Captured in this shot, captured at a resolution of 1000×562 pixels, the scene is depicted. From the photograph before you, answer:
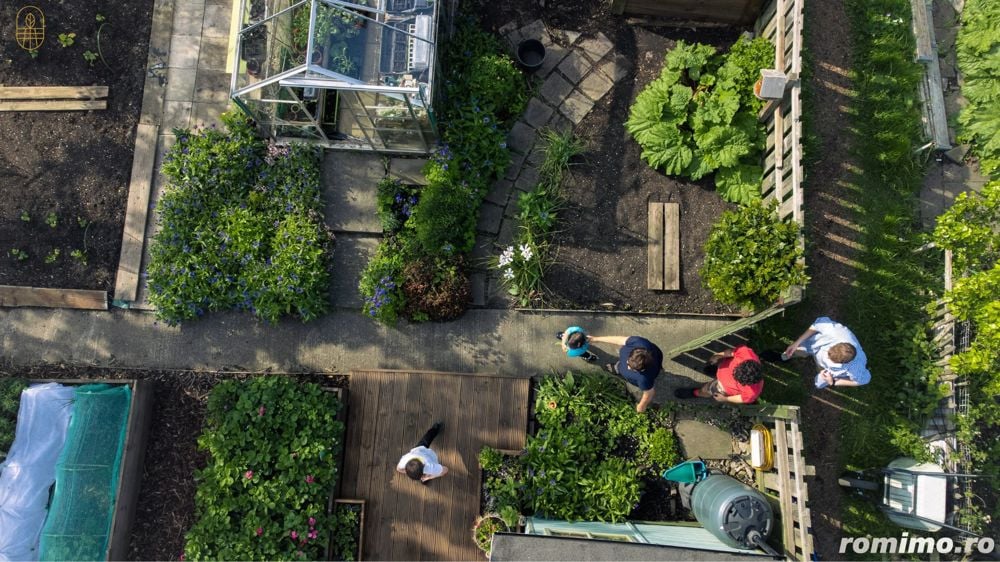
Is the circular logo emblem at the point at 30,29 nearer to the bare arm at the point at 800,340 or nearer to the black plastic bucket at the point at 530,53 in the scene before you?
the black plastic bucket at the point at 530,53

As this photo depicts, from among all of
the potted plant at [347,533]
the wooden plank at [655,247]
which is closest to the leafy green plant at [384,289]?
the potted plant at [347,533]

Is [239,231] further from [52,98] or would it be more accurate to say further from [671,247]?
[671,247]

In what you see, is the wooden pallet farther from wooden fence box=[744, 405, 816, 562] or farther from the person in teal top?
wooden fence box=[744, 405, 816, 562]

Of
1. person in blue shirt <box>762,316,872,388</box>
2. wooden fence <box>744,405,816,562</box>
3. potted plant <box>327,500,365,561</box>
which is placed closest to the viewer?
wooden fence <box>744,405,816,562</box>

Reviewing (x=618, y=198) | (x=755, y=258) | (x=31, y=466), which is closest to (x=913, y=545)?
(x=755, y=258)

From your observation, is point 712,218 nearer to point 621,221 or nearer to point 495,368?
point 621,221

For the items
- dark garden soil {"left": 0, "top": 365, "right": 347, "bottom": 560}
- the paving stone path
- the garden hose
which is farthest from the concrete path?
the garden hose
